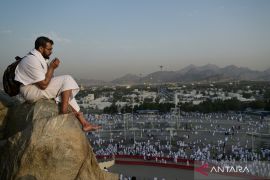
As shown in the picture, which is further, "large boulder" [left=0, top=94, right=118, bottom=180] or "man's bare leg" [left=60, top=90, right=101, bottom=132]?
"man's bare leg" [left=60, top=90, right=101, bottom=132]

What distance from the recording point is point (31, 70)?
3.76m

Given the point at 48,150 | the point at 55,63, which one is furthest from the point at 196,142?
the point at 48,150

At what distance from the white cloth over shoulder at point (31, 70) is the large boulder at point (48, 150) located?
0.28 meters

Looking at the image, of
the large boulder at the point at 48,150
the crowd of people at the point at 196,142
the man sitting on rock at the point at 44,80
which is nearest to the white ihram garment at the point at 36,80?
the man sitting on rock at the point at 44,80

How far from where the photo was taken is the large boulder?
11.3 ft

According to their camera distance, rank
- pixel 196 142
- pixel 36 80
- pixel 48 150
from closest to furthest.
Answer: pixel 48 150 → pixel 36 80 → pixel 196 142

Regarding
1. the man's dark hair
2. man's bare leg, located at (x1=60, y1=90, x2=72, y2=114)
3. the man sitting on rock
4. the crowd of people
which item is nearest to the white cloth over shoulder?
the man sitting on rock

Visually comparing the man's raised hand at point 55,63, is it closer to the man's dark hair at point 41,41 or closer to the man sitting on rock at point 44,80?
the man sitting on rock at point 44,80

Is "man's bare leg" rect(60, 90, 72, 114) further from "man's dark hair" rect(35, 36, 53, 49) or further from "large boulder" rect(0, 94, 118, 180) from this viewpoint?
"man's dark hair" rect(35, 36, 53, 49)

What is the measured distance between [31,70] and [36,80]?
0.11m

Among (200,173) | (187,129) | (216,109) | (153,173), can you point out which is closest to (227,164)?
(200,173)

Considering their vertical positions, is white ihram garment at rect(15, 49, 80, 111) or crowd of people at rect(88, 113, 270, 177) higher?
white ihram garment at rect(15, 49, 80, 111)

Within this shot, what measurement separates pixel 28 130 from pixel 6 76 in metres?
0.81

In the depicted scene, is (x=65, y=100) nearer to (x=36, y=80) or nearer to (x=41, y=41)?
(x=36, y=80)
